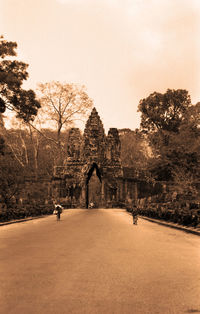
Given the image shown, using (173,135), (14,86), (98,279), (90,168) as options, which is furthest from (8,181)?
(173,135)

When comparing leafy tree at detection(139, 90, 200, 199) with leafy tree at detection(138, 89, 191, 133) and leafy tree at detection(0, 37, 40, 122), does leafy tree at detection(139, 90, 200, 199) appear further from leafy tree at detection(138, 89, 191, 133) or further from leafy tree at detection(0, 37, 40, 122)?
leafy tree at detection(0, 37, 40, 122)

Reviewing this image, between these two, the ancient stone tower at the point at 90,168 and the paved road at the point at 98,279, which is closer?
the paved road at the point at 98,279

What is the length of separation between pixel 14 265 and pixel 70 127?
50.8 m

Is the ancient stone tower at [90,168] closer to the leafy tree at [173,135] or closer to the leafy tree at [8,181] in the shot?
the leafy tree at [173,135]

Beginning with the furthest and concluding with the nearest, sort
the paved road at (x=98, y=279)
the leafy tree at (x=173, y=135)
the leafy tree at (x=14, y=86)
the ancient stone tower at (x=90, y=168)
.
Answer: the ancient stone tower at (x=90, y=168) → the leafy tree at (x=173, y=135) → the leafy tree at (x=14, y=86) → the paved road at (x=98, y=279)

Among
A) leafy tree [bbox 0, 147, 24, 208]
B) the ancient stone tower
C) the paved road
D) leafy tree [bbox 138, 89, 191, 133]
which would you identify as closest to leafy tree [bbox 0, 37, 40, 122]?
leafy tree [bbox 0, 147, 24, 208]

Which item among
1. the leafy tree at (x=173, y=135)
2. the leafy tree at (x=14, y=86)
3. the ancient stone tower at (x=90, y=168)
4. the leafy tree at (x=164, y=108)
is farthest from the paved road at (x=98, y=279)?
the leafy tree at (x=164, y=108)

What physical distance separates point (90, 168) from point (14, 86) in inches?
1121

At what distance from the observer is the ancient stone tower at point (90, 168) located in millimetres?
51375

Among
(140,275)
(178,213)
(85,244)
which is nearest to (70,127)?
(178,213)

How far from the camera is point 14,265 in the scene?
766 centimetres

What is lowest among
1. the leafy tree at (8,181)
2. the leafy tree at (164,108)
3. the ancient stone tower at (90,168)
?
the leafy tree at (8,181)

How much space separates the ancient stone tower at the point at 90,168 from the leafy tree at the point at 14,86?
25.4 metres

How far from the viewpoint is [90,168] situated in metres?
51.9
